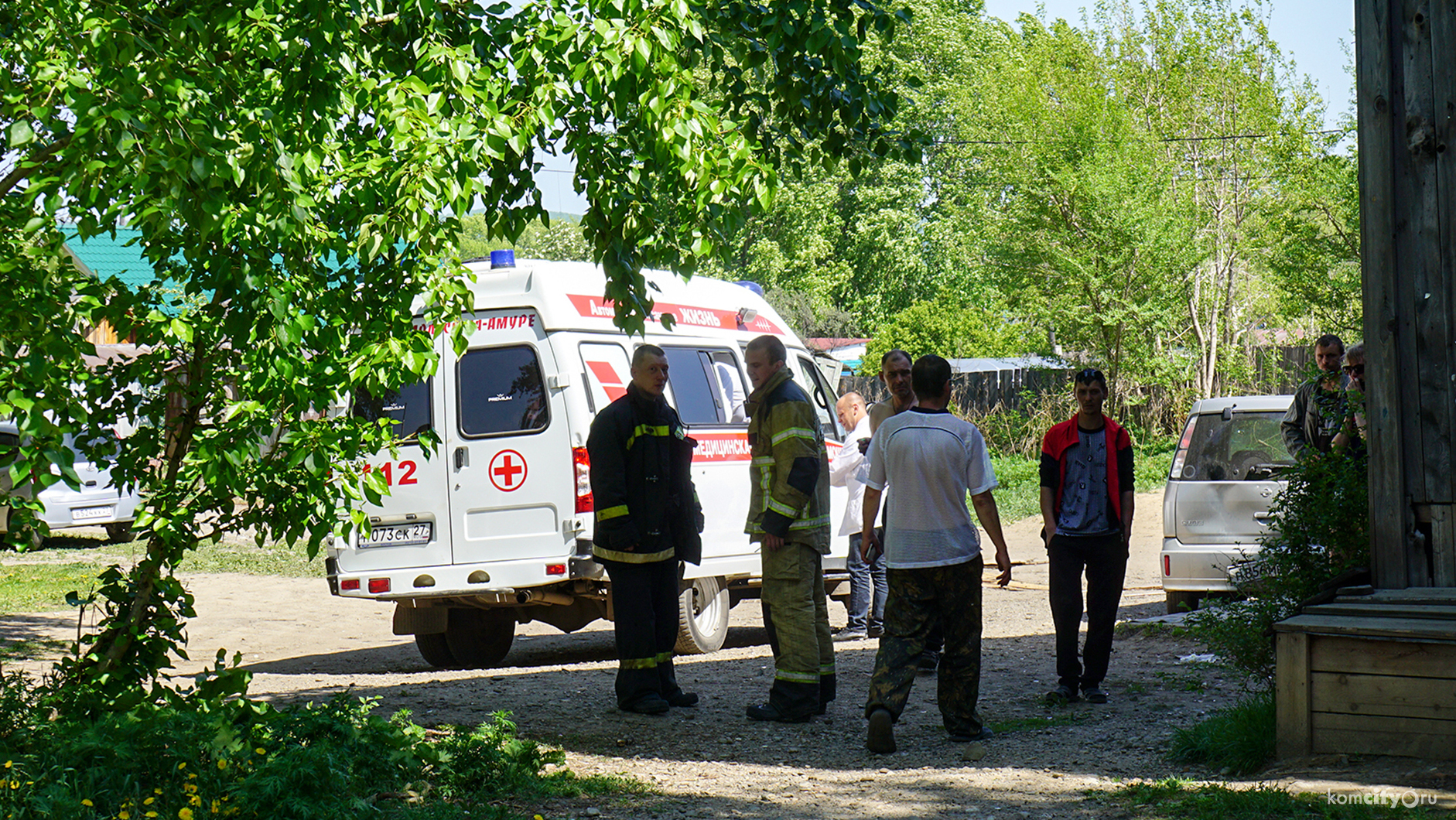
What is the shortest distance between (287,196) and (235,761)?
201 cm

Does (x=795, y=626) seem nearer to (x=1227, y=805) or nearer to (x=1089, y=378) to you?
(x=1089, y=378)

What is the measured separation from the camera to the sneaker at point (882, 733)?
6.04 metres

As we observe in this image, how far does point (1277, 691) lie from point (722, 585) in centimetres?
495

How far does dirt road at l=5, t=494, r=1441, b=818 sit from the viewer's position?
17.0ft

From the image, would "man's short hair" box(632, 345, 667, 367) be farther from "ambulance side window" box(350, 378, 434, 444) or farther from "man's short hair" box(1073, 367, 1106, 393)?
"man's short hair" box(1073, 367, 1106, 393)

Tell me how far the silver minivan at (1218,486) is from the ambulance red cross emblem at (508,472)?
4.99 meters

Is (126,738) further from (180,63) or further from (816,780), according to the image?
(816,780)

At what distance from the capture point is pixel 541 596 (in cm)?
838

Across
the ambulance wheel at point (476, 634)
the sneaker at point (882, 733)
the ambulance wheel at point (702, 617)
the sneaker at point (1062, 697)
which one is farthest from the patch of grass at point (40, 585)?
the sneaker at point (1062, 697)

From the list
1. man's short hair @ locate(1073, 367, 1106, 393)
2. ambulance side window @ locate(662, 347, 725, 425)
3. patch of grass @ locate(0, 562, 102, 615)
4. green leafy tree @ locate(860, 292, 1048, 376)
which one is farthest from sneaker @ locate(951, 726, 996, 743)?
green leafy tree @ locate(860, 292, 1048, 376)

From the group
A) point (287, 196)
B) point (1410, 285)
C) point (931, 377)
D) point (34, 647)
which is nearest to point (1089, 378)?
point (931, 377)

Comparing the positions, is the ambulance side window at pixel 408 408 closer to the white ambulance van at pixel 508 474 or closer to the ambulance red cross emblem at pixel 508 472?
the white ambulance van at pixel 508 474

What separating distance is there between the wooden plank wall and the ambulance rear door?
4.82m

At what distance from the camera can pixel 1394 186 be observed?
17.8 ft
